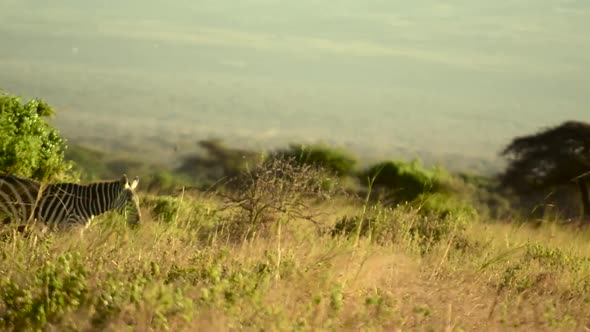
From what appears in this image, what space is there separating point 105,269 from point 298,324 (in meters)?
1.84

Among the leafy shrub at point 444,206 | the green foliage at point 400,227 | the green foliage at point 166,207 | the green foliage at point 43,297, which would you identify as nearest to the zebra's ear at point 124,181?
the green foliage at point 166,207

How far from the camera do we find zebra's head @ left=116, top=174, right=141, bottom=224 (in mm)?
13398

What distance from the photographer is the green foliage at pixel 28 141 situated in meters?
16.2

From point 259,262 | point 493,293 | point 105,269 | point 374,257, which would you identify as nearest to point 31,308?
point 105,269

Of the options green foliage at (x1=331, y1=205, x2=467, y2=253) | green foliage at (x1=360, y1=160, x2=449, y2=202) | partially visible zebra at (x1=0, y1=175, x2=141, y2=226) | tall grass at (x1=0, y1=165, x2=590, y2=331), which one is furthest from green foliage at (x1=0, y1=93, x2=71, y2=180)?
green foliage at (x1=360, y1=160, x2=449, y2=202)

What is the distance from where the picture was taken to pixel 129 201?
45.2 ft

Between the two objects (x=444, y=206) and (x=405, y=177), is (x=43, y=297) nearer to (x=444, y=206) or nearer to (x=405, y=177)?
(x=444, y=206)

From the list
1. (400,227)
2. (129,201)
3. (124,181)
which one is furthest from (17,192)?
(400,227)

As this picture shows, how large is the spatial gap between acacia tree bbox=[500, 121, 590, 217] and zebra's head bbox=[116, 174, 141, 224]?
18.3 m

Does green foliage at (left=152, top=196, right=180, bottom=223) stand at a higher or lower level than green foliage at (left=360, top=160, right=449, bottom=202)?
higher

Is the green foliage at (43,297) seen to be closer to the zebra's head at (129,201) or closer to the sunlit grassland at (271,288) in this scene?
the sunlit grassland at (271,288)

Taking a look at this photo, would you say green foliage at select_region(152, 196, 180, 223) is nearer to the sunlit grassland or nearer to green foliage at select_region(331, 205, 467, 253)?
green foliage at select_region(331, 205, 467, 253)

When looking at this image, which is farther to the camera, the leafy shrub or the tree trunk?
the tree trunk

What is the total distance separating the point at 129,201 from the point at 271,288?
687 cm
